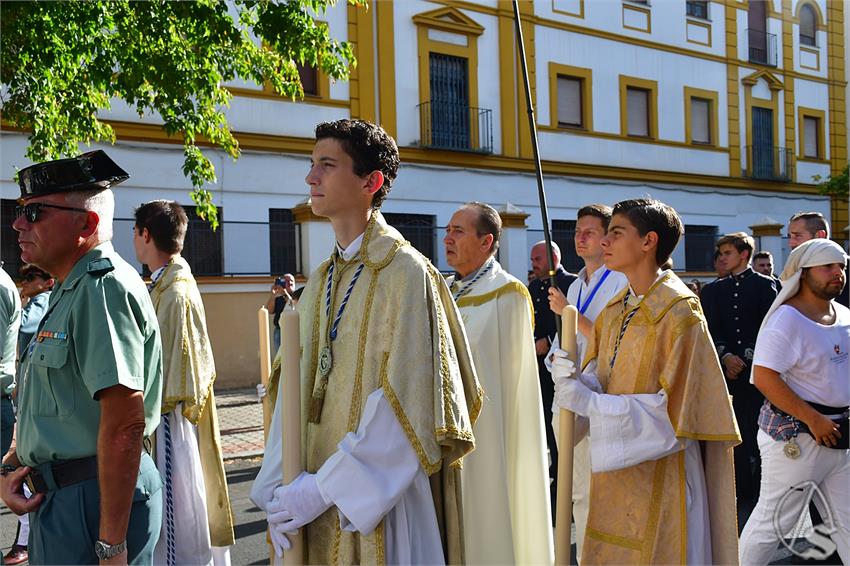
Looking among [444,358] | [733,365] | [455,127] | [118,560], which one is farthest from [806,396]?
[455,127]

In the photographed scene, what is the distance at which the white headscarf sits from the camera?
4.22 meters

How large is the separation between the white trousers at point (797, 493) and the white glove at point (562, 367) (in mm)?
1769

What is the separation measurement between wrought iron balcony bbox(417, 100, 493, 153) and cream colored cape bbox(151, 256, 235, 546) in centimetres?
1302

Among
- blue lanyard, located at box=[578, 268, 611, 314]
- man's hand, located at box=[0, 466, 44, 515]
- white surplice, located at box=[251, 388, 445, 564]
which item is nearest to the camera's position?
white surplice, located at box=[251, 388, 445, 564]

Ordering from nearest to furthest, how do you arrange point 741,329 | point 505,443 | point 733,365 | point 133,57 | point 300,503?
point 300,503 < point 505,443 < point 733,365 < point 741,329 < point 133,57

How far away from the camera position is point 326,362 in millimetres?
2586

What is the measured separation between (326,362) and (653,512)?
→ 1574 millimetres

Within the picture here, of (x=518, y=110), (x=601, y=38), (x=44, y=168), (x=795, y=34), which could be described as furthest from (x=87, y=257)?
(x=795, y=34)

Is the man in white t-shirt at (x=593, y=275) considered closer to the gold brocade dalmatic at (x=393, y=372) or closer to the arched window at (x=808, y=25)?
the gold brocade dalmatic at (x=393, y=372)

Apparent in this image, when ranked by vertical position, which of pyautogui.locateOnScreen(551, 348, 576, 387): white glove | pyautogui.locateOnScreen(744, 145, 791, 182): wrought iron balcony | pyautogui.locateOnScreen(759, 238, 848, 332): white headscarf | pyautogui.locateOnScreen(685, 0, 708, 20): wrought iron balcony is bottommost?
pyautogui.locateOnScreen(551, 348, 576, 387): white glove

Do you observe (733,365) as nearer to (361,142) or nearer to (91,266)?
(361,142)

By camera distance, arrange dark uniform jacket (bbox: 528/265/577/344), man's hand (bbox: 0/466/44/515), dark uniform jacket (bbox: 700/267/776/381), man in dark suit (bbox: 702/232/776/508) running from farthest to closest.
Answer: dark uniform jacket (bbox: 528/265/577/344)
dark uniform jacket (bbox: 700/267/776/381)
man in dark suit (bbox: 702/232/776/508)
man's hand (bbox: 0/466/44/515)

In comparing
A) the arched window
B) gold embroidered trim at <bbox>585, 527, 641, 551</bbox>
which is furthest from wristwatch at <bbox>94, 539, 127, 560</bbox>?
the arched window

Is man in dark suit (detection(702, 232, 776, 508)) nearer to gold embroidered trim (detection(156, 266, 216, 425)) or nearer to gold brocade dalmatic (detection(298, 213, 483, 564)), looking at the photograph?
gold embroidered trim (detection(156, 266, 216, 425))
